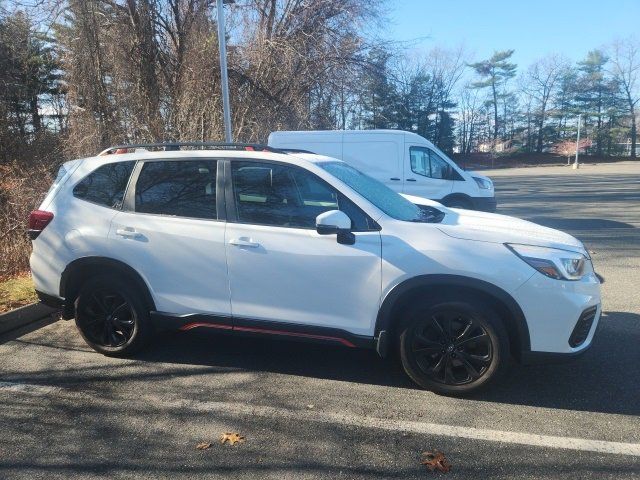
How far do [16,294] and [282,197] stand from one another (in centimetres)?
384

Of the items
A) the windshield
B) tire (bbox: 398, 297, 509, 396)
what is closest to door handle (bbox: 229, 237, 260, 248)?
the windshield

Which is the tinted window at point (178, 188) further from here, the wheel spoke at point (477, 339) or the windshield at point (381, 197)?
the wheel spoke at point (477, 339)

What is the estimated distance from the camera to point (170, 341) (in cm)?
477

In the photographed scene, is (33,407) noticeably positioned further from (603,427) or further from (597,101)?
(597,101)

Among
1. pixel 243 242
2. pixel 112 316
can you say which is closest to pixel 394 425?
pixel 243 242

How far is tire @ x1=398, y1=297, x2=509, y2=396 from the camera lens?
350 cm

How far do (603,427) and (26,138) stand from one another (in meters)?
21.3

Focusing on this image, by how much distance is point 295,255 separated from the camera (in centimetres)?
370

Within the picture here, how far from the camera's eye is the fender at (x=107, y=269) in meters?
4.14

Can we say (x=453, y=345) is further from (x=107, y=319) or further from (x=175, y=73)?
(x=175, y=73)

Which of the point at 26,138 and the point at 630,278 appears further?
the point at 26,138

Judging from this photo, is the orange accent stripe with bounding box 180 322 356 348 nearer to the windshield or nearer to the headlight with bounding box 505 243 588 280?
the windshield

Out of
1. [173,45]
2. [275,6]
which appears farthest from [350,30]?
[173,45]

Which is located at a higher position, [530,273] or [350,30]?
[350,30]
